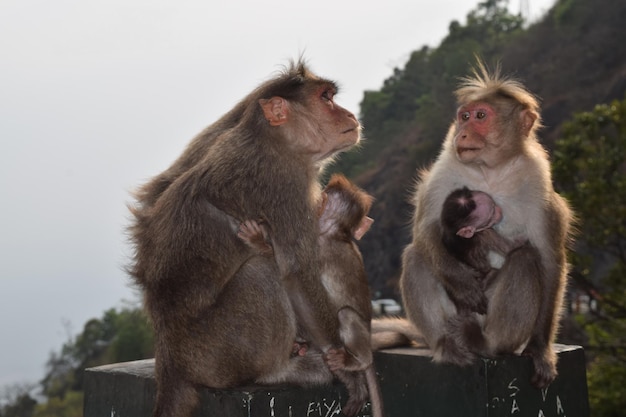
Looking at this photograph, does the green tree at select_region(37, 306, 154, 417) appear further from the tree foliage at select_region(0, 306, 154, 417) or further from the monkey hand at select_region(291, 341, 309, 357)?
the monkey hand at select_region(291, 341, 309, 357)

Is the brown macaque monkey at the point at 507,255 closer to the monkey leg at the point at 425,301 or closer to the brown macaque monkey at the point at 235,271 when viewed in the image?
the monkey leg at the point at 425,301

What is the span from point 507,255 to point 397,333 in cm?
63

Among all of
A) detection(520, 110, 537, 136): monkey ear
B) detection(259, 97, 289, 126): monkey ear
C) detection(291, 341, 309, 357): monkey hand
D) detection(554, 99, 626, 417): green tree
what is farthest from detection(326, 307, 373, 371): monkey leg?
detection(554, 99, 626, 417): green tree

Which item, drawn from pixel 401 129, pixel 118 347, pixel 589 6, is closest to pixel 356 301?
pixel 118 347

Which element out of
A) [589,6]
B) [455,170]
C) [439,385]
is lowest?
[439,385]

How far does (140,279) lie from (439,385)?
49.1 inches

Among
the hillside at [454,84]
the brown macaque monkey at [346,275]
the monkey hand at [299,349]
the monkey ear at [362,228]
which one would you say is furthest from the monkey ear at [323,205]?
the hillside at [454,84]

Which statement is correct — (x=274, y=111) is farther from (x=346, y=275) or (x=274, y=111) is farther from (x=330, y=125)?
(x=346, y=275)

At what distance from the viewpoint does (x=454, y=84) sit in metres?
33.6

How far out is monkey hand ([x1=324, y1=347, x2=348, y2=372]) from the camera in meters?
3.00

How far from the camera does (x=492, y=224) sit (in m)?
3.52

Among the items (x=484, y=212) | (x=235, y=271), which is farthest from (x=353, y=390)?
(x=484, y=212)

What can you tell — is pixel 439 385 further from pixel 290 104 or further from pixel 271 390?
pixel 290 104

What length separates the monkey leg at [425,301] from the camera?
3531mm
